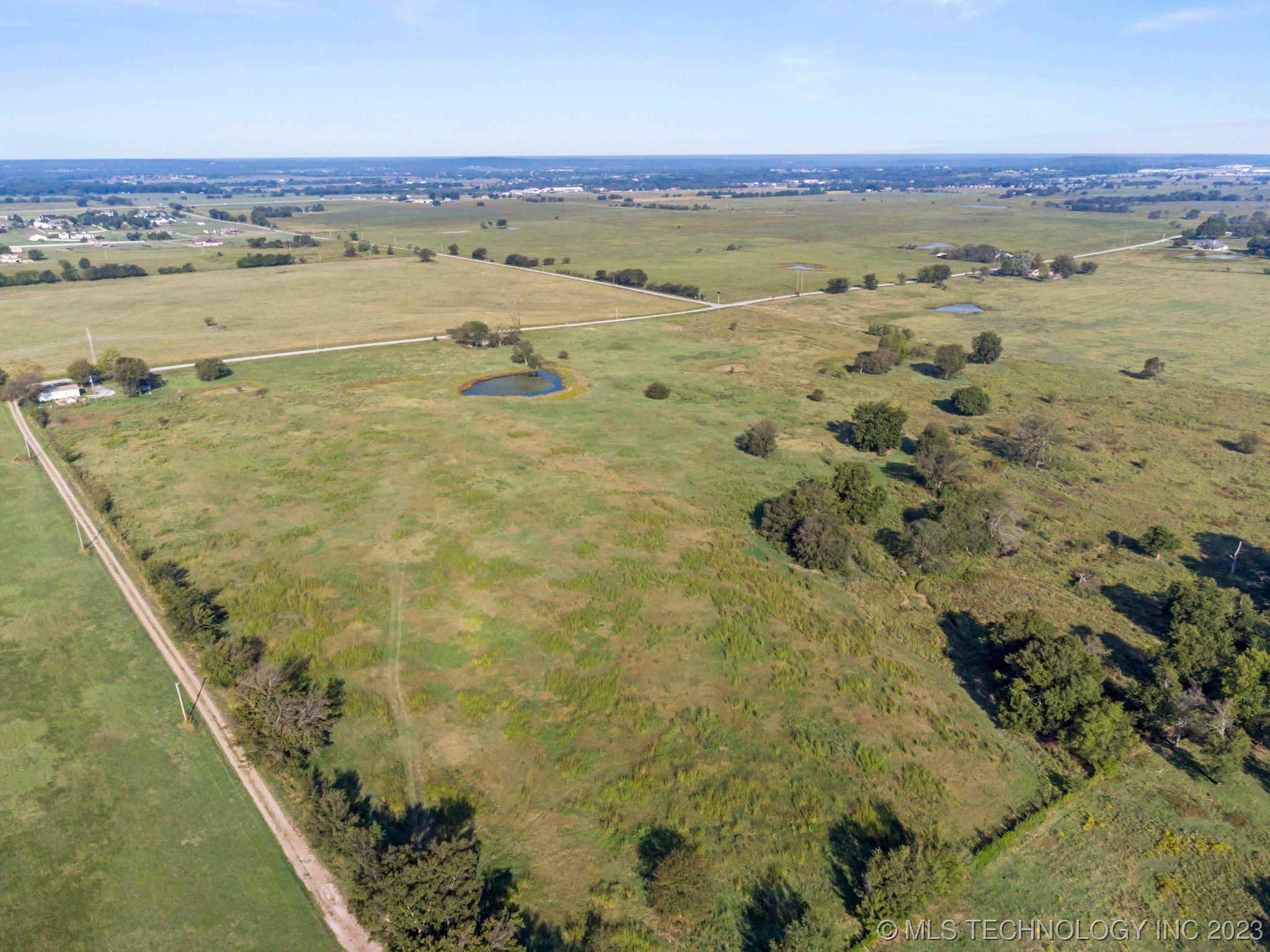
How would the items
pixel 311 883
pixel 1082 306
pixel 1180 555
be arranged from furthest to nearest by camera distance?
pixel 1082 306 → pixel 1180 555 → pixel 311 883

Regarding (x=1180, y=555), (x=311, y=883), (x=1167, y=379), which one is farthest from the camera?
(x=1167, y=379)

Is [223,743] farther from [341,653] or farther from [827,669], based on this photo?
[827,669]

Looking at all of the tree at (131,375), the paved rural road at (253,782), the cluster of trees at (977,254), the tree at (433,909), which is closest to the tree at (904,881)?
the tree at (433,909)

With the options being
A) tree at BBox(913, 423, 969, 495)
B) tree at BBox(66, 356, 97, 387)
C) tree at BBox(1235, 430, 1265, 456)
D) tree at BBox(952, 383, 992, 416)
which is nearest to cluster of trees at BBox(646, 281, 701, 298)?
tree at BBox(952, 383, 992, 416)

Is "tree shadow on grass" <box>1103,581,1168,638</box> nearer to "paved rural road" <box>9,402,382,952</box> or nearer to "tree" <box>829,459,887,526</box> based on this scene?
"tree" <box>829,459,887,526</box>

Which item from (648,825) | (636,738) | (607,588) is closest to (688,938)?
(648,825)

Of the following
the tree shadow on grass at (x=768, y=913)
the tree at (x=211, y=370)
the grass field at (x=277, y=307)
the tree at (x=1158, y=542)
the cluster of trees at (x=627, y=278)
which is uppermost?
the cluster of trees at (x=627, y=278)

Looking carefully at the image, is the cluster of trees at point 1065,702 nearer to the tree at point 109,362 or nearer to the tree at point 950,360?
the tree at point 950,360
